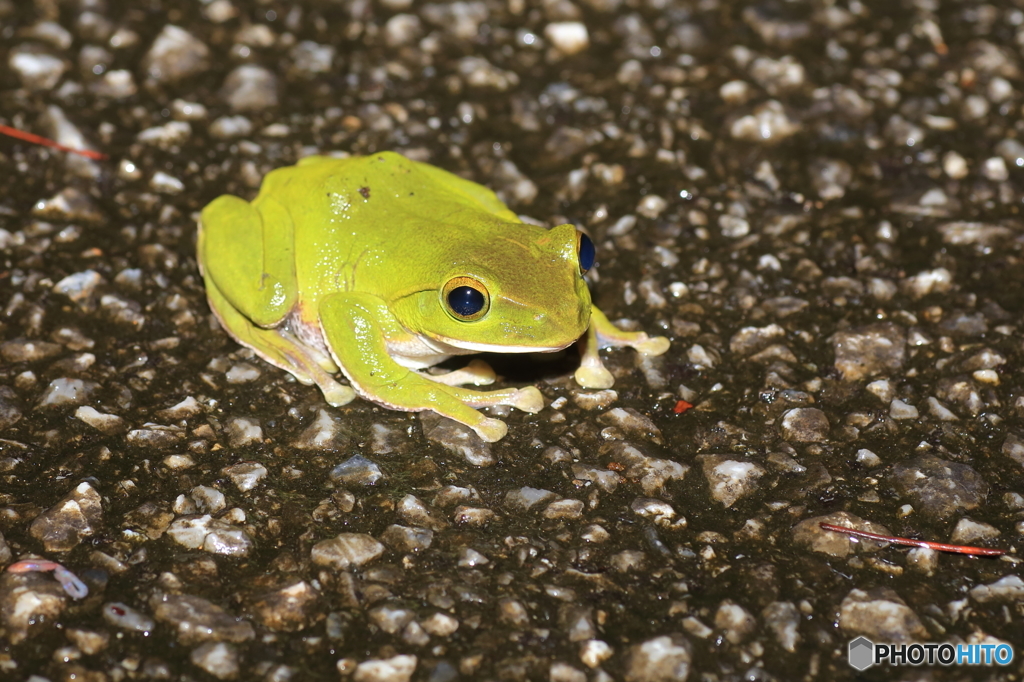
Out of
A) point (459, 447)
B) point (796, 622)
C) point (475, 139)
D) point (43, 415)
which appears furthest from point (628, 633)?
point (475, 139)

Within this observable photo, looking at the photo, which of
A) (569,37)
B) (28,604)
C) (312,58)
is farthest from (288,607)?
(569,37)

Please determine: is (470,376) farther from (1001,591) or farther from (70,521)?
(1001,591)

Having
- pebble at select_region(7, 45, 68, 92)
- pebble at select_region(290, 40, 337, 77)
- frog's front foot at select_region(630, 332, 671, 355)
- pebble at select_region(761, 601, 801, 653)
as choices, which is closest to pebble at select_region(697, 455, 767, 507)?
pebble at select_region(761, 601, 801, 653)

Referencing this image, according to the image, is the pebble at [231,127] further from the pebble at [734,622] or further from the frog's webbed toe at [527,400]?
the pebble at [734,622]

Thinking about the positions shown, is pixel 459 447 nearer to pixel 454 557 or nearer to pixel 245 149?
pixel 454 557

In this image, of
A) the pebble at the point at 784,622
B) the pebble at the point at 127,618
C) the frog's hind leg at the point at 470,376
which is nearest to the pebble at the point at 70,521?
the pebble at the point at 127,618
